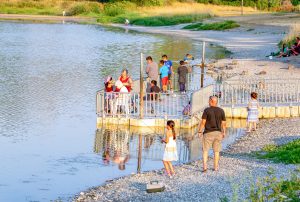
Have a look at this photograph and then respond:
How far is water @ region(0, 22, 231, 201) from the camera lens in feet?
66.4

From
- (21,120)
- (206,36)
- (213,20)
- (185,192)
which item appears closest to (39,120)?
(21,120)

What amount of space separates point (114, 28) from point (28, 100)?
192 ft

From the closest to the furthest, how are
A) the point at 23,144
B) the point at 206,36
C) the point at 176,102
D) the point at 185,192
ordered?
the point at 185,192 < the point at 23,144 < the point at 176,102 < the point at 206,36

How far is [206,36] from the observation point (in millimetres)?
76500

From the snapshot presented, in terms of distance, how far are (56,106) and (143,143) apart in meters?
9.30

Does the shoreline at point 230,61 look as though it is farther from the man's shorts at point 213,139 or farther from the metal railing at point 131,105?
the metal railing at point 131,105

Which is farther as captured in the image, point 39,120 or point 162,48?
point 162,48

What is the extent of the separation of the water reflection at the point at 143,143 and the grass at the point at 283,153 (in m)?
2.09

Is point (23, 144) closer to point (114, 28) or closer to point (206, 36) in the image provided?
point (206, 36)

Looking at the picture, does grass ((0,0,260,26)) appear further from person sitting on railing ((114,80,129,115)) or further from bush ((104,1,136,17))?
person sitting on railing ((114,80,129,115))

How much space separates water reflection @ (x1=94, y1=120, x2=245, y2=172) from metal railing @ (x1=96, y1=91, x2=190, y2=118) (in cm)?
54

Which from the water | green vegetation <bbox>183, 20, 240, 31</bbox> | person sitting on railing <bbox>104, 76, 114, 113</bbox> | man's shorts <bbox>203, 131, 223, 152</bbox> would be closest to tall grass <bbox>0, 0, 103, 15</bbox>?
green vegetation <bbox>183, 20, 240, 31</bbox>

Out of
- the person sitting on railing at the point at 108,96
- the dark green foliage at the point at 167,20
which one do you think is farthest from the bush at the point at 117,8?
the person sitting on railing at the point at 108,96

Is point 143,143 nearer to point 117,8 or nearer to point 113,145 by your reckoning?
point 113,145
